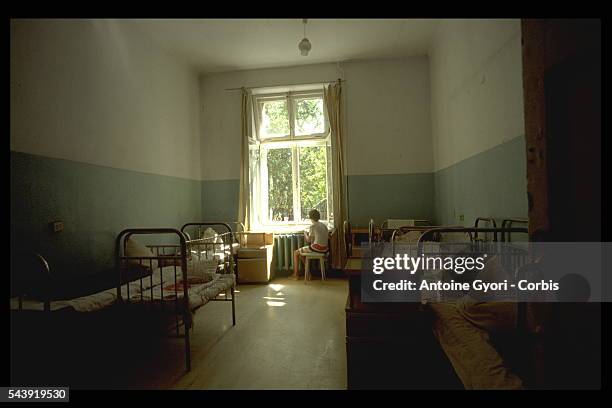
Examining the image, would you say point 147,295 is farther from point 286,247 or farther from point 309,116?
point 309,116

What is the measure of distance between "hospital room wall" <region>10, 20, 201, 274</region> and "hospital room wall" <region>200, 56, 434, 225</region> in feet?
5.29

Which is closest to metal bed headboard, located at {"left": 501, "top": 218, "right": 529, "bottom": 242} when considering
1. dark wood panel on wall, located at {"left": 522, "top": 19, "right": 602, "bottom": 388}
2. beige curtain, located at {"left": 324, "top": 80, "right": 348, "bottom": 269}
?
dark wood panel on wall, located at {"left": 522, "top": 19, "right": 602, "bottom": 388}

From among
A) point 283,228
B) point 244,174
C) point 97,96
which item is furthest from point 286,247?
point 97,96

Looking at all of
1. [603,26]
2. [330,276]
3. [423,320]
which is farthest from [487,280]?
[330,276]

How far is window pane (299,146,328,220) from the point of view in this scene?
5574mm

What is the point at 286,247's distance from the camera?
5418mm

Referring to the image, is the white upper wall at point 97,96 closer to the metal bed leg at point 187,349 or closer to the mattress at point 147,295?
the mattress at point 147,295

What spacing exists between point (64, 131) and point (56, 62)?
2.04 feet

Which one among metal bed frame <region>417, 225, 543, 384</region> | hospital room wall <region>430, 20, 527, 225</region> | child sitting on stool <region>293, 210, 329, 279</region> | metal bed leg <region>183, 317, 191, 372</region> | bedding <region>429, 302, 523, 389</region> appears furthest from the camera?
child sitting on stool <region>293, 210, 329, 279</region>

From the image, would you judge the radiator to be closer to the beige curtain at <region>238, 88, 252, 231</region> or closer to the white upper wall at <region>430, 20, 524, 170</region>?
the beige curtain at <region>238, 88, 252, 231</region>

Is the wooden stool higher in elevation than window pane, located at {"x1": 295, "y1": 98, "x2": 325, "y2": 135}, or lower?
lower

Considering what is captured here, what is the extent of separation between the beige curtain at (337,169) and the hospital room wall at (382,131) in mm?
143

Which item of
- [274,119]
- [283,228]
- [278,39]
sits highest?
[278,39]

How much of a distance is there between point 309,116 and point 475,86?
3.00 metres
